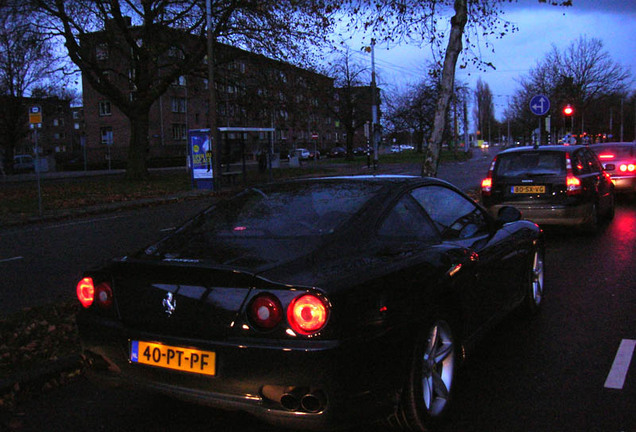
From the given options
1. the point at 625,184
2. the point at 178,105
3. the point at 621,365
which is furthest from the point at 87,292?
the point at 178,105

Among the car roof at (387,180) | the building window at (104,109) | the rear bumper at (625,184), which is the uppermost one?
the building window at (104,109)

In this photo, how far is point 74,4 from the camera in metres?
23.1

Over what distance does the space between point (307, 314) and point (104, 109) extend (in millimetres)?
68080

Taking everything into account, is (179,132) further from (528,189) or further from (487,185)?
(528,189)

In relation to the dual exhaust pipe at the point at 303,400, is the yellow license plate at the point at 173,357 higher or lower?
higher

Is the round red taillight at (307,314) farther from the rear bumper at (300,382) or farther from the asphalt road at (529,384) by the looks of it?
the asphalt road at (529,384)

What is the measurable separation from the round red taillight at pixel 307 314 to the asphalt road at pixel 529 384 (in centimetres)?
70

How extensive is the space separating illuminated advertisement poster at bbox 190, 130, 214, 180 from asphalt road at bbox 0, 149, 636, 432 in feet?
55.1

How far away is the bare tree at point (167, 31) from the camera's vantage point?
2275cm

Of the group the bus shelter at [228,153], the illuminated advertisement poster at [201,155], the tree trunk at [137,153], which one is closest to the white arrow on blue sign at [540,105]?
the bus shelter at [228,153]

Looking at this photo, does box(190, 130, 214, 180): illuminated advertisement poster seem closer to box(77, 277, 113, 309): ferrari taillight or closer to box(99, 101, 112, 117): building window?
box(77, 277, 113, 309): ferrari taillight

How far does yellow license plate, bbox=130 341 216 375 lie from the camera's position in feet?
9.14

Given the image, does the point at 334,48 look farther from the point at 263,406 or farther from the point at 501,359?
the point at 263,406

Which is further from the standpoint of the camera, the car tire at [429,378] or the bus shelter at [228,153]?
the bus shelter at [228,153]
